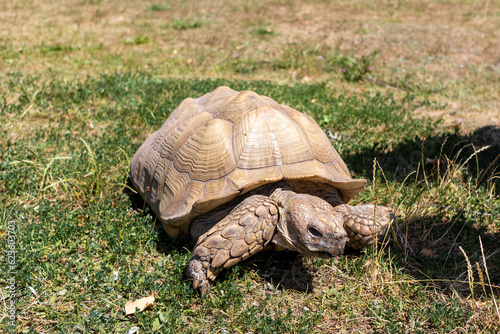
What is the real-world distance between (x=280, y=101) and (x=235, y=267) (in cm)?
318

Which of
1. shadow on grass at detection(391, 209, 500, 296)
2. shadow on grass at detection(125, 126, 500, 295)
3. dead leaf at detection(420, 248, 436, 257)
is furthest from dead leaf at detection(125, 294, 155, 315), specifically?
dead leaf at detection(420, 248, 436, 257)

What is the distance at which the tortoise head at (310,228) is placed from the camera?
7.99ft

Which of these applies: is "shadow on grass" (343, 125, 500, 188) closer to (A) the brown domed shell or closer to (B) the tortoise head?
(A) the brown domed shell

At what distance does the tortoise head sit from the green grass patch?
0.35 meters

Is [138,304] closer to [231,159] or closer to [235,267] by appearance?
[235,267]

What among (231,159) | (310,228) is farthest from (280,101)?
(310,228)

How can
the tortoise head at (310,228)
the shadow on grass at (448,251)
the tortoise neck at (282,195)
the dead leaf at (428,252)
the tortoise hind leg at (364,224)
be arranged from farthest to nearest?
the dead leaf at (428,252), the tortoise hind leg at (364,224), the shadow on grass at (448,251), the tortoise neck at (282,195), the tortoise head at (310,228)

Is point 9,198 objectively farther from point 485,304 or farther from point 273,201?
point 485,304

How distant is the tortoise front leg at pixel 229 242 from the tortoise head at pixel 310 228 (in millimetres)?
115

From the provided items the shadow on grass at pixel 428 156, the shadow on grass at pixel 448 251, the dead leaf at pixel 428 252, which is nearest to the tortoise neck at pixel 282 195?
the shadow on grass at pixel 448 251

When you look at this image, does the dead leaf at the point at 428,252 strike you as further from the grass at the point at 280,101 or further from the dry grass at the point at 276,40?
the dry grass at the point at 276,40

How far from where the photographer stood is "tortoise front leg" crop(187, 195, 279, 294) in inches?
101

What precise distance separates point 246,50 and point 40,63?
364 centimetres

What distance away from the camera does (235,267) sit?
275 cm
